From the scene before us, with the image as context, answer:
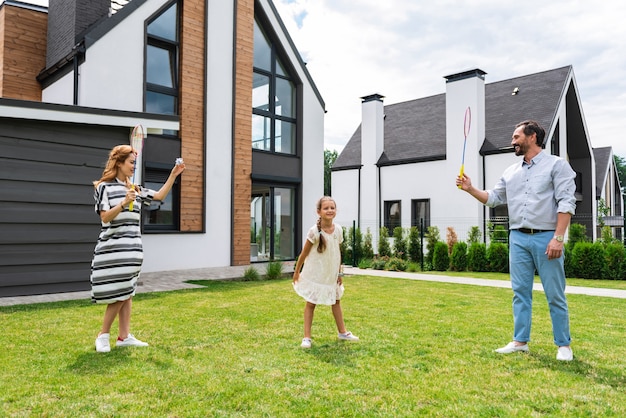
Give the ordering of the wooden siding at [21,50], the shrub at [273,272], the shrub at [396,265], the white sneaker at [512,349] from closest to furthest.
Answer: the white sneaker at [512,349] → the shrub at [273,272] → the wooden siding at [21,50] → the shrub at [396,265]

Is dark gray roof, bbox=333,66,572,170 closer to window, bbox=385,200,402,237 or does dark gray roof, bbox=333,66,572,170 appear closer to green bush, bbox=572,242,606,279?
window, bbox=385,200,402,237

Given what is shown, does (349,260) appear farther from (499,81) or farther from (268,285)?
(499,81)

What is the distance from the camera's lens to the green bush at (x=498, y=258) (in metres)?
14.3

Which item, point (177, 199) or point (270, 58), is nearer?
point (177, 199)

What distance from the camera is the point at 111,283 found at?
14.5 feet

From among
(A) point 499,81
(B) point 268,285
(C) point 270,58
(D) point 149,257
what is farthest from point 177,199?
(A) point 499,81

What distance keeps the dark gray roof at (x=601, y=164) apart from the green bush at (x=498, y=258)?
16.3 metres

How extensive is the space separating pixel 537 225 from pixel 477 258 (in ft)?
36.5

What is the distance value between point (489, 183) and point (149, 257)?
43.5 ft

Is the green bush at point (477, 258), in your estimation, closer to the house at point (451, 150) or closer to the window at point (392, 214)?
the house at point (451, 150)

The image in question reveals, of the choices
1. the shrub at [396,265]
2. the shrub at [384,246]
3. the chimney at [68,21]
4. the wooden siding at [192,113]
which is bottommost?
the shrub at [396,265]

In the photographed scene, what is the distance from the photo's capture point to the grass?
9.93 ft

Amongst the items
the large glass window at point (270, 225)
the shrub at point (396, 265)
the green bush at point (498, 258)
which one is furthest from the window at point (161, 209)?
the green bush at point (498, 258)

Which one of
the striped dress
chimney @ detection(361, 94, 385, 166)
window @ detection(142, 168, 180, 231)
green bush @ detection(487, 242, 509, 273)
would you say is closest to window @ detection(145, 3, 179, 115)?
window @ detection(142, 168, 180, 231)
